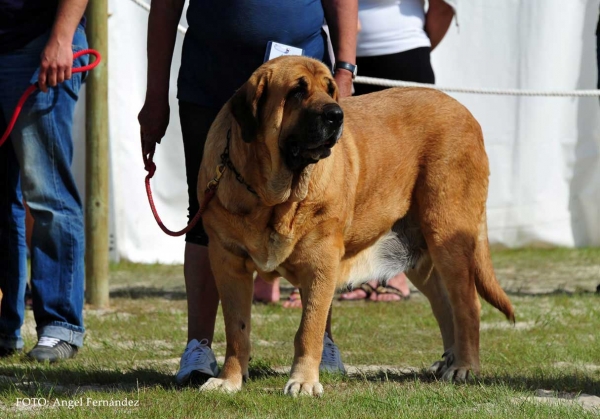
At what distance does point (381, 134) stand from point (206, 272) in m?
1.02

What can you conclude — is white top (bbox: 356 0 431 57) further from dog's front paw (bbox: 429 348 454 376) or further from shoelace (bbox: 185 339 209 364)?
shoelace (bbox: 185 339 209 364)

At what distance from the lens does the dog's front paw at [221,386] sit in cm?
385

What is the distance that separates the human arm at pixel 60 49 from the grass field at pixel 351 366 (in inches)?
54.6

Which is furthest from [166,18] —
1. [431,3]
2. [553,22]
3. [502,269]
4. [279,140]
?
[553,22]

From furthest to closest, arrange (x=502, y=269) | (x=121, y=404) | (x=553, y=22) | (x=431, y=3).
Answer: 1. (x=553, y=22)
2. (x=502, y=269)
3. (x=431, y=3)
4. (x=121, y=404)

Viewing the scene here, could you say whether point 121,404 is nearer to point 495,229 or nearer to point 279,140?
point 279,140

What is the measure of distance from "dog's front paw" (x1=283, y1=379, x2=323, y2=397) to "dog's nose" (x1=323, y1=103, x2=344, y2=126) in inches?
42.0

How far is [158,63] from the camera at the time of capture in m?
4.32

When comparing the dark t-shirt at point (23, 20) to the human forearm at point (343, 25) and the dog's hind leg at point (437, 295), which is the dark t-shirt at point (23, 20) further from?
the dog's hind leg at point (437, 295)

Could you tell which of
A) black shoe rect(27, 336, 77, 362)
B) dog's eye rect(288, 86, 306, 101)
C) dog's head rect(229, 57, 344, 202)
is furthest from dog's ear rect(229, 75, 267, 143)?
black shoe rect(27, 336, 77, 362)

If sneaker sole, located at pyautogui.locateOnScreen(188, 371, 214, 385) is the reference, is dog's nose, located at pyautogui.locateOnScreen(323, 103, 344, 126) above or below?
above

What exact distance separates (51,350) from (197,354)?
0.97m

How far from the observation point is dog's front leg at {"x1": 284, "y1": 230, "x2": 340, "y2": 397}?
386 centimetres

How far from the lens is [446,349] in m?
4.69
